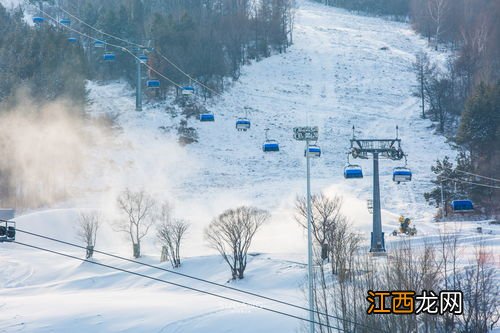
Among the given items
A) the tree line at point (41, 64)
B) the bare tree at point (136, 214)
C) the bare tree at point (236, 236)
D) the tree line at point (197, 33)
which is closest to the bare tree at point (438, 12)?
the tree line at point (197, 33)

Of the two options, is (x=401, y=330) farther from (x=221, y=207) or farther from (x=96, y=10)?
(x=96, y=10)

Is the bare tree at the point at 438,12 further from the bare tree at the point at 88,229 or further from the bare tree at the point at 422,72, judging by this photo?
the bare tree at the point at 88,229

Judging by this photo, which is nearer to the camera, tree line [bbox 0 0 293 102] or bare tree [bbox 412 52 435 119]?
tree line [bbox 0 0 293 102]

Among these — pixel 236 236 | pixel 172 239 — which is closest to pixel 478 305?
pixel 236 236

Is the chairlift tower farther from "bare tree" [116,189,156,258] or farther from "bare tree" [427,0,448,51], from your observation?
"bare tree" [427,0,448,51]

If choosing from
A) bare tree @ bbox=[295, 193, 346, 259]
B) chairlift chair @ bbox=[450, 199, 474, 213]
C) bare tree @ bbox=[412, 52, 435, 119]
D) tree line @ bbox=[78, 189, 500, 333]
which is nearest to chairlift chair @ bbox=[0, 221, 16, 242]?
tree line @ bbox=[78, 189, 500, 333]
